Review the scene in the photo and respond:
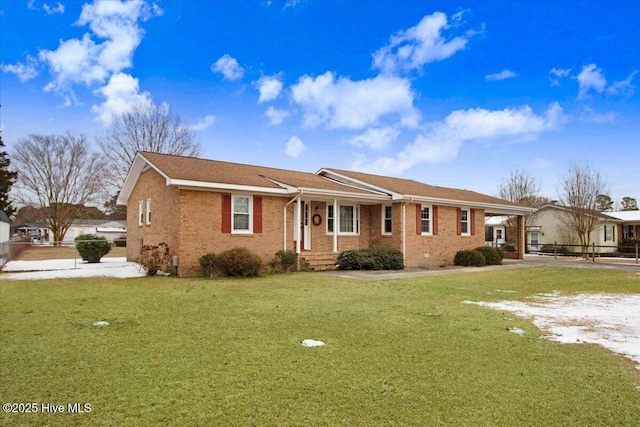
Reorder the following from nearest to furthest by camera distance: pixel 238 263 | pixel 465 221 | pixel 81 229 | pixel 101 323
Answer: pixel 101 323 < pixel 238 263 < pixel 465 221 < pixel 81 229

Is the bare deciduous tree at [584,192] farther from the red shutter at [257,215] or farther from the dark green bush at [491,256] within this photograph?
the red shutter at [257,215]

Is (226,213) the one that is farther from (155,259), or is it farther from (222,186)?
(155,259)

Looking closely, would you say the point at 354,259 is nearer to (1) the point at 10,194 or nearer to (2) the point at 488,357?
(2) the point at 488,357

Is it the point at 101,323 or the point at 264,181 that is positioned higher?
the point at 264,181

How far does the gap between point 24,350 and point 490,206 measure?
2143cm

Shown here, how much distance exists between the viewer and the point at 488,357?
4984mm

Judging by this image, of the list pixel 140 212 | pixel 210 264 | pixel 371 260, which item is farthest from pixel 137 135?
pixel 371 260

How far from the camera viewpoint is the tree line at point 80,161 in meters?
37.1

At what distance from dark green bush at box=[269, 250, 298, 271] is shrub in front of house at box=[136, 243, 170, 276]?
3822mm

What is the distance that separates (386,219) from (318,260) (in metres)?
4.60

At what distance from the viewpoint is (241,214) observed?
15.1 meters

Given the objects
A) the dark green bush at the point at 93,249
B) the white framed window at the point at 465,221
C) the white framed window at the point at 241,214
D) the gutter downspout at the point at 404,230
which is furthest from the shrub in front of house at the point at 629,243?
the dark green bush at the point at 93,249

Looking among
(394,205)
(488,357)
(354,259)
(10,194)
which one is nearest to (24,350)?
(488,357)

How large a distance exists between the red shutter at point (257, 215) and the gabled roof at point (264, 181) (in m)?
0.40
